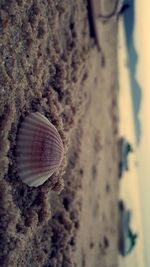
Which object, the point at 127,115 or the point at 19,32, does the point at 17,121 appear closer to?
the point at 19,32

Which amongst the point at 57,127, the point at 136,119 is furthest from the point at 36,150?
the point at 136,119

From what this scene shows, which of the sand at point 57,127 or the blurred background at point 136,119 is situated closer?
the sand at point 57,127

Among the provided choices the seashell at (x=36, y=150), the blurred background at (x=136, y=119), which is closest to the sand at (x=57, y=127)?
the seashell at (x=36, y=150)

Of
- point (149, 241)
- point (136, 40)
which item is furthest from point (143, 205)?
point (136, 40)

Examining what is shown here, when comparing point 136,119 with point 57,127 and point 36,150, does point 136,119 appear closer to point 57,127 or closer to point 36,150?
point 57,127

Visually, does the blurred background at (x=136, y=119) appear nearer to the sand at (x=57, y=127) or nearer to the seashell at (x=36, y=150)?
the sand at (x=57, y=127)
